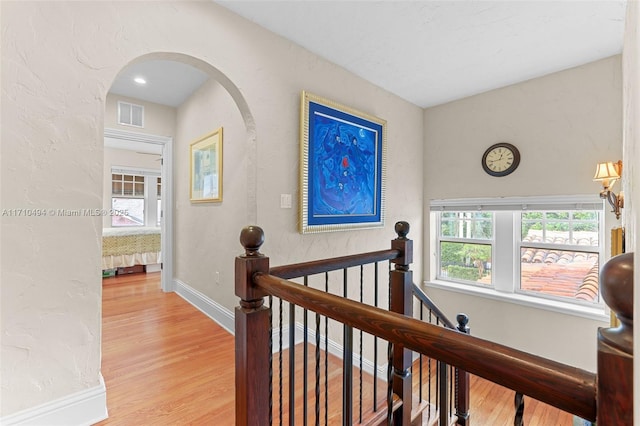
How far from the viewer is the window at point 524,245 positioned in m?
2.97

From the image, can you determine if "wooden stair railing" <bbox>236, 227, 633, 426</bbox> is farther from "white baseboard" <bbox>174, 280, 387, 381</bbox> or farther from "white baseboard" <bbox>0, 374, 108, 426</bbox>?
"white baseboard" <bbox>174, 280, 387, 381</bbox>

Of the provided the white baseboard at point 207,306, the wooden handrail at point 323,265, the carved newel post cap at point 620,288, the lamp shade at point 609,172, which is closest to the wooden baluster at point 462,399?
the wooden handrail at point 323,265

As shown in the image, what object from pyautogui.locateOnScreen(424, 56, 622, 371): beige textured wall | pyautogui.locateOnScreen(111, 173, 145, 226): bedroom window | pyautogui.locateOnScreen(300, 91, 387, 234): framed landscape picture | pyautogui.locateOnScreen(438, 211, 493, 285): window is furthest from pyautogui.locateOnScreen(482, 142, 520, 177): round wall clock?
pyautogui.locateOnScreen(111, 173, 145, 226): bedroom window

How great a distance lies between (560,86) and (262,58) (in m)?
2.91

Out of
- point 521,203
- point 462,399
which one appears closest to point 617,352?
point 462,399

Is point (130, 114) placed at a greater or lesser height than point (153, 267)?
greater

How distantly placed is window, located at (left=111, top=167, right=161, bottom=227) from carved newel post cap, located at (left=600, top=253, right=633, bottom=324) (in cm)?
731

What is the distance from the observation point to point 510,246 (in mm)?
3424

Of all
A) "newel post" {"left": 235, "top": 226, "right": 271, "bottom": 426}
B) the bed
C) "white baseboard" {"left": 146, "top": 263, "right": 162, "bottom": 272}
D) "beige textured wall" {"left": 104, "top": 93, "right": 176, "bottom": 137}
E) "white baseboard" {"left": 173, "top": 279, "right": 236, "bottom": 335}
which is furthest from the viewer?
"white baseboard" {"left": 146, "top": 263, "right": 162, "bottom": 272}

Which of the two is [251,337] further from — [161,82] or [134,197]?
[134,197]

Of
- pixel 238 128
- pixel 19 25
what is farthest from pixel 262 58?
pixel 19 25

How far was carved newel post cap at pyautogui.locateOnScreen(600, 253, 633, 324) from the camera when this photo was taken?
347mm

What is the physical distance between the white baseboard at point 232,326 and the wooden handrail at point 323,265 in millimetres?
1214

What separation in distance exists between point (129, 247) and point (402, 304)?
5085 mm
